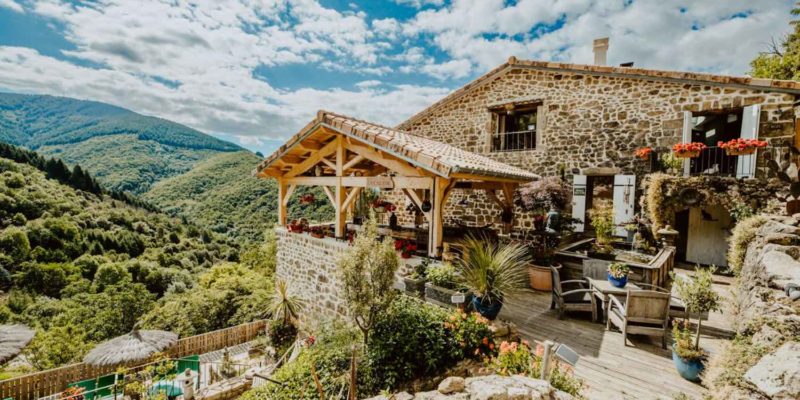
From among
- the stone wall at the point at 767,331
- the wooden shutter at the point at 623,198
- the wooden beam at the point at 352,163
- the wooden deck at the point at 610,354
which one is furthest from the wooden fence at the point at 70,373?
the wooden shutter at the point at 623,198

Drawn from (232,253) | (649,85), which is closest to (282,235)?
(649,85)

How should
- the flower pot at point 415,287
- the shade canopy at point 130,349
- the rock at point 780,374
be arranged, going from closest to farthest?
the rock at point 780,374
the flower pot at point 415,287
the shade canopy at point 130,349

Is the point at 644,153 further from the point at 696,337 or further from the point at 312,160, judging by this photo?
the point at 312,160

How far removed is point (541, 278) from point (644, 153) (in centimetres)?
470

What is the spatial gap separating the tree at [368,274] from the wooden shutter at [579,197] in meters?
7.47

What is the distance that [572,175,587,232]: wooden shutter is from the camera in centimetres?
932

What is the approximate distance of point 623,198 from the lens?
8711 millimetres

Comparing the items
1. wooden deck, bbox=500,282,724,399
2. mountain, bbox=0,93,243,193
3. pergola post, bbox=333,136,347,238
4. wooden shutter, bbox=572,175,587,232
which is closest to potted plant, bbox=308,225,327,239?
pergola post, bbox=333,136,347,238

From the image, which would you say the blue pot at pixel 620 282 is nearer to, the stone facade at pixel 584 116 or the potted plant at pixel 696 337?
the potted plant at pixel 696 337

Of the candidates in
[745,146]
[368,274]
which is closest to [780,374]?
[368,274]

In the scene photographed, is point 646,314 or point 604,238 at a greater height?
point 604,238

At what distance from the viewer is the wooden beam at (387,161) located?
6160 mm

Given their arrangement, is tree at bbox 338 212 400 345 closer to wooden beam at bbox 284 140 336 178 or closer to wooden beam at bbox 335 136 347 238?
wooden beam at bbox 335 136 347 238

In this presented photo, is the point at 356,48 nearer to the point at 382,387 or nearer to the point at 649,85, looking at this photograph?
the point at 649,85
